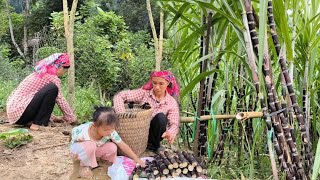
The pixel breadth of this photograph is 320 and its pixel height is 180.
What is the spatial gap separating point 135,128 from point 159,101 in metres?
0.37

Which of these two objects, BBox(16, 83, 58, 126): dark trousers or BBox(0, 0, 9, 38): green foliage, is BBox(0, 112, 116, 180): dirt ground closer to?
BBox(16, 83, 58, 126): dark trousers

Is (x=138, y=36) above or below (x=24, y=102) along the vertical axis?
above

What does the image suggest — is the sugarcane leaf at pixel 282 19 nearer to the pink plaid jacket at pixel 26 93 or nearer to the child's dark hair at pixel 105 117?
the child's dark hair at pixel 105 117

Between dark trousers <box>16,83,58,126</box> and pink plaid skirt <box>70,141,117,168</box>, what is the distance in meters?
1.10

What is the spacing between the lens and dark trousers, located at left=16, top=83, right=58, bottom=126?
12.2 ft

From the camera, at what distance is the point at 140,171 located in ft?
8.95

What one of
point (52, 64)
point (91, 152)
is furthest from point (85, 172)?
point (52, 64)

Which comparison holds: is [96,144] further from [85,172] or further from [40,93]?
[40,93]

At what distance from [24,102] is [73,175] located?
1226 mm

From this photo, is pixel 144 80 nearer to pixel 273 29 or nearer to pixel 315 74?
pixel 315 74

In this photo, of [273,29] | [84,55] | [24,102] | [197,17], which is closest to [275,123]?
[273,29]

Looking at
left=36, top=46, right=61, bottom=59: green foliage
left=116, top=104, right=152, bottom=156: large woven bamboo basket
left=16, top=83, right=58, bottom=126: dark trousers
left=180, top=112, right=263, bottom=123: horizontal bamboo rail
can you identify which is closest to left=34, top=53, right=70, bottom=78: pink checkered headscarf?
left=16, top=83, right=58, bottom=126: dark trousers

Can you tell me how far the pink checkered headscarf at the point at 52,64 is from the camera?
148 inches

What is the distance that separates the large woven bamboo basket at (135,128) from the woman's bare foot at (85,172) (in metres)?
0.28
